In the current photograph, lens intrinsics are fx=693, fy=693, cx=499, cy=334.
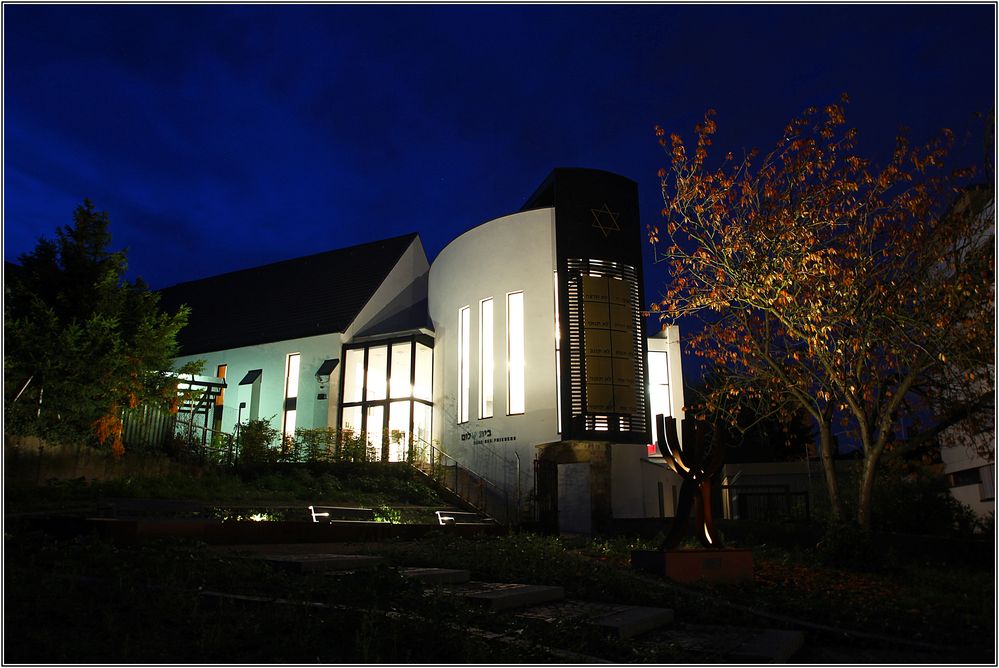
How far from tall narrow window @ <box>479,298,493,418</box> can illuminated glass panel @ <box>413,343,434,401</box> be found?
3.26 metres

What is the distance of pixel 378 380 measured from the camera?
1053 inches

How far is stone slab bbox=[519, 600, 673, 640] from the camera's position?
17.6 feet

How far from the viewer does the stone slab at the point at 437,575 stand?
280 inches

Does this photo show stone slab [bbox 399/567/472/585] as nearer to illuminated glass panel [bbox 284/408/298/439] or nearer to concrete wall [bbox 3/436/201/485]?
concrete wall [bbox 3/436/201/485]

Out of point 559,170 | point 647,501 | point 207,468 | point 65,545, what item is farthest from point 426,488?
point 65,545

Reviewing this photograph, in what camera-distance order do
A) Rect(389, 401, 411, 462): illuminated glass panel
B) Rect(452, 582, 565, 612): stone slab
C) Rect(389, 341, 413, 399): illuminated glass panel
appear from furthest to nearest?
1. Rect(389, 341, 413, 399): illuminated glass panel
2. Rect(389, 401, 411, 462): illuminated glass panel
3. Rect(452, 582, 565, 612): stone slab

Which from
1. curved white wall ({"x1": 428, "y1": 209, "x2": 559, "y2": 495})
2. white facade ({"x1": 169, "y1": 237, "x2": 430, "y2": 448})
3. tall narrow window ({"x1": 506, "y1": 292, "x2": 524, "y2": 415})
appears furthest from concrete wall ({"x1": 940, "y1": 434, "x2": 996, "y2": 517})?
white facade ({"x1": 169, "y1": 237, "x2": 430, "y2": 448})

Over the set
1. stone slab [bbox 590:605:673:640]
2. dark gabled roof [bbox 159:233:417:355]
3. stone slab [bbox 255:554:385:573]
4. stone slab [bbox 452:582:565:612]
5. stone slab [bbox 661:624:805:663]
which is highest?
dark gabled roof [bbox 159:233:417:355]

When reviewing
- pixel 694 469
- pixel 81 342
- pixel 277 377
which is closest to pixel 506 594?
pixel 694 469

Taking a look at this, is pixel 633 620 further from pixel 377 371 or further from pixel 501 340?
pixel 377 371

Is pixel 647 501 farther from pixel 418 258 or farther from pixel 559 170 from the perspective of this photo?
pixel 418 258

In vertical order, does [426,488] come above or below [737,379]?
below

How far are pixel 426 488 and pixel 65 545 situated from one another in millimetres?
12654

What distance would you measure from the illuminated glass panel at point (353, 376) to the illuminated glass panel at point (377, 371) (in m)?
0.34
